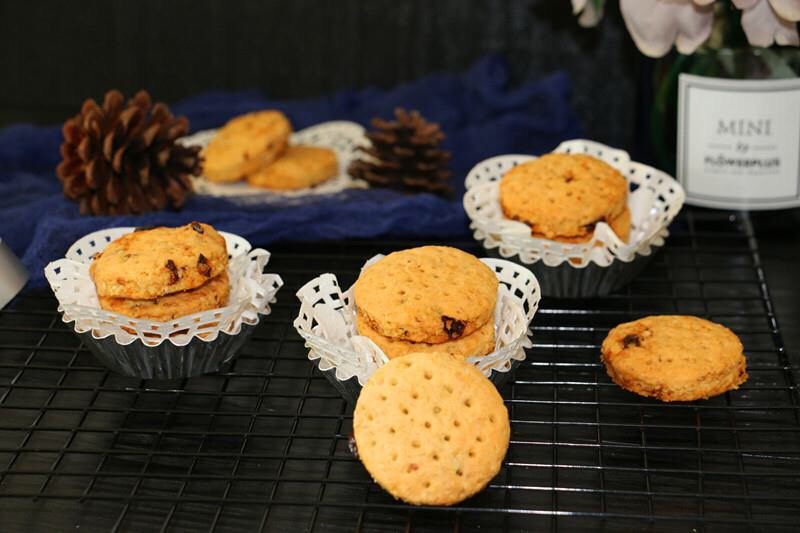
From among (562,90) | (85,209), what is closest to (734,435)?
(562,90)

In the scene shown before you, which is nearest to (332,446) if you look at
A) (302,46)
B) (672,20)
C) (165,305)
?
(165,305)

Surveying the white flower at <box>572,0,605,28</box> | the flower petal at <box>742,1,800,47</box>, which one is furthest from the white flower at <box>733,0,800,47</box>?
the white flower at <box>572,0,605,28</box>

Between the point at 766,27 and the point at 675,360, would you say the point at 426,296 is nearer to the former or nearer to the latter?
the point at 675,360

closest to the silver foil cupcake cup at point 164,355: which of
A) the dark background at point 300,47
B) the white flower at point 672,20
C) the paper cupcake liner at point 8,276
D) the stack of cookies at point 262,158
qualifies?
the paper cupcake liner at point 8,276

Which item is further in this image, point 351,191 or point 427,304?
point 351,191

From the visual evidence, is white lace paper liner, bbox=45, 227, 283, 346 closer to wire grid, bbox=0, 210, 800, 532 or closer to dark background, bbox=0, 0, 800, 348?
wire grid, bbox=0, 210, 800, 532

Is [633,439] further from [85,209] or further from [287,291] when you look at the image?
[85,209]
